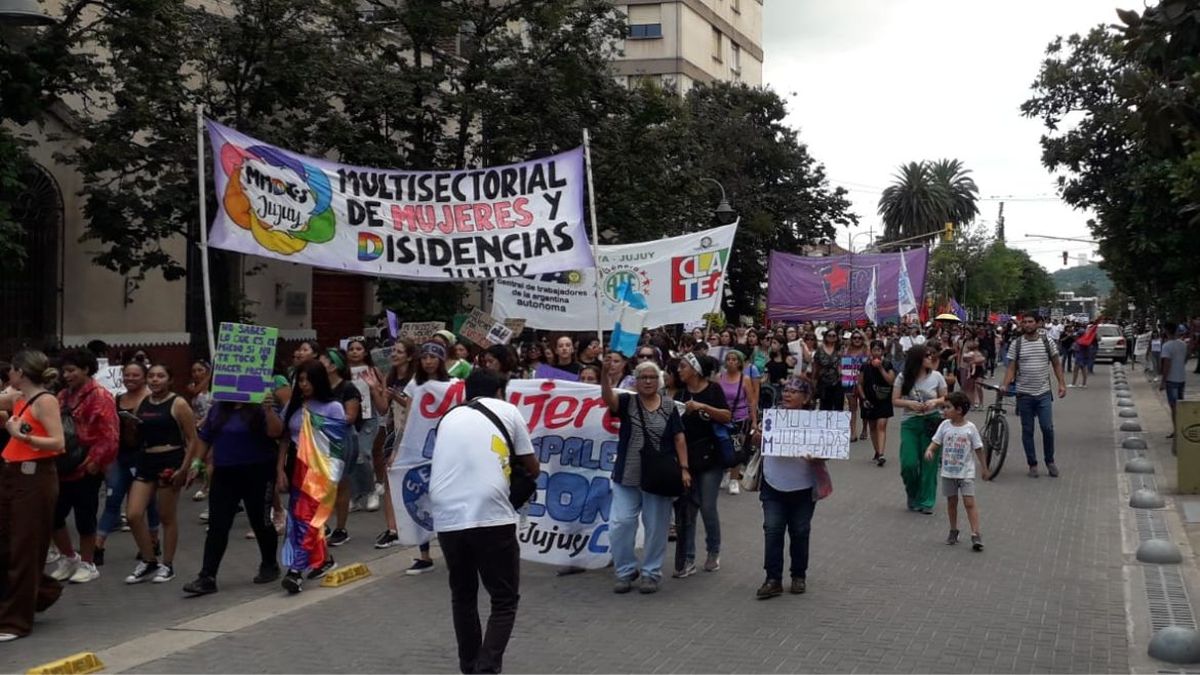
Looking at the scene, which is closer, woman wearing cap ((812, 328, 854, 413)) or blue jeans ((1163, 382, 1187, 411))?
woman wearing cap ((812, 328, 854, 413))

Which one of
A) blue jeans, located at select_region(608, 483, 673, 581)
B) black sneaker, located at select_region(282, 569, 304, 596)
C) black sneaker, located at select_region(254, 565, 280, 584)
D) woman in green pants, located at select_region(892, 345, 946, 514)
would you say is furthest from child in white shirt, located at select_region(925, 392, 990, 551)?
black sneaker, located at select_region(254, 565, 280, 584)

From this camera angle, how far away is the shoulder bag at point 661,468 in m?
8.63

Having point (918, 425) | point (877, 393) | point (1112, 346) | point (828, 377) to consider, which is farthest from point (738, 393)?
point (1112, 346)

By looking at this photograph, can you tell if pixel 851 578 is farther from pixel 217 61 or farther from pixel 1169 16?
pixel 217 61

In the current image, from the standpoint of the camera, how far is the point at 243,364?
8953 millimetres

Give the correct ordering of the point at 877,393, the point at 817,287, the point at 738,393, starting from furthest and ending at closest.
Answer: the point at 817,287 < the point at 877,393 < the point at 738,393

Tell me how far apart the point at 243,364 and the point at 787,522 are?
156 inches

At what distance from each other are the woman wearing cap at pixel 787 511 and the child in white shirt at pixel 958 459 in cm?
223

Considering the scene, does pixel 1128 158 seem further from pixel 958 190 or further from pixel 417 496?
pixel 958 190

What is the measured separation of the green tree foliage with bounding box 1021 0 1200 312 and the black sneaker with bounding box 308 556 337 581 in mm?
6152

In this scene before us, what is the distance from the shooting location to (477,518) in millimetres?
5945

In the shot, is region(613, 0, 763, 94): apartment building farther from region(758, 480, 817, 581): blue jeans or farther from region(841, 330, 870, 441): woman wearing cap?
region(758, 480, 817, 581): blue jeans

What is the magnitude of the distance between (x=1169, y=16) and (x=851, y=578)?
435 cm

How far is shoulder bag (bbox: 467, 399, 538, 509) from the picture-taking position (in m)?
6.14
